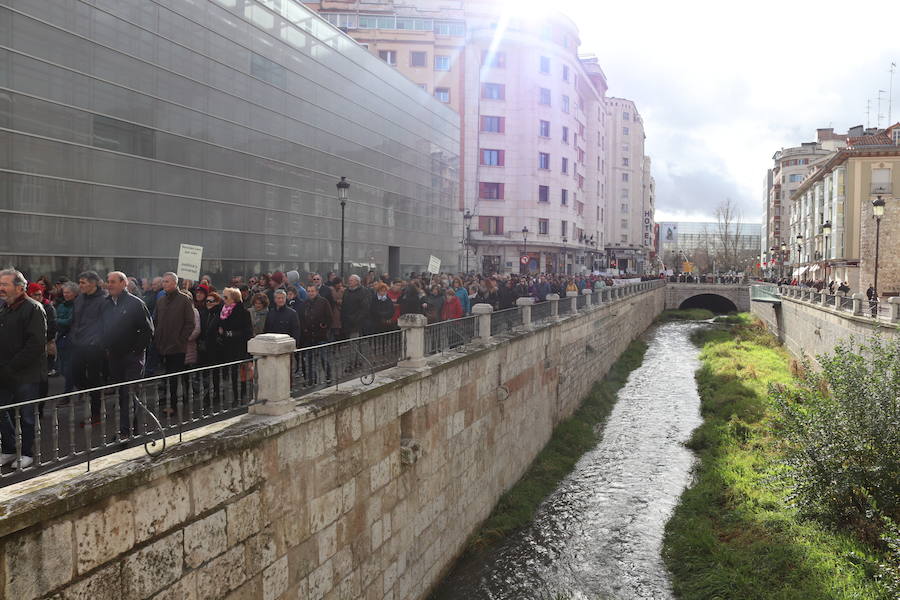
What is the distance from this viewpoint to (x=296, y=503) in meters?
6.43

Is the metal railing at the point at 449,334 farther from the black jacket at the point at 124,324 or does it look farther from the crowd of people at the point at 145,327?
the black jacket at the point at 124,324

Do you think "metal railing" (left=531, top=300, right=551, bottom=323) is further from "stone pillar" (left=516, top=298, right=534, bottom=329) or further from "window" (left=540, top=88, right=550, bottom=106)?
"window" (left=540, top=88, right=550, bottom=106)

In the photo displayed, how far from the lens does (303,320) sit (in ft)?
33.0

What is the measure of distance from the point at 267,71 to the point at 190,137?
451 centimetres

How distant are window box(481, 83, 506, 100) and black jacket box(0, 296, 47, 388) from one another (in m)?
45.7

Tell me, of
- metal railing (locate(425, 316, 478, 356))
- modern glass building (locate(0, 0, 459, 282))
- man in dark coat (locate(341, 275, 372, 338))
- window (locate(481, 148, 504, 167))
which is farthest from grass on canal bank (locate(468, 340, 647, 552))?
window (locate(481, 148, 504, 167))

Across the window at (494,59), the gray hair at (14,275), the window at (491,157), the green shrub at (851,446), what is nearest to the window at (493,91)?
the window at (494,59)

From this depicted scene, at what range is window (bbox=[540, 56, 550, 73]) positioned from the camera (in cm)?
4981

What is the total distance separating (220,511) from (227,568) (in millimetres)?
473

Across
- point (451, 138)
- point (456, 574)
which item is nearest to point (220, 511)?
point (456, 574)

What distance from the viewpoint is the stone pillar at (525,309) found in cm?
1532

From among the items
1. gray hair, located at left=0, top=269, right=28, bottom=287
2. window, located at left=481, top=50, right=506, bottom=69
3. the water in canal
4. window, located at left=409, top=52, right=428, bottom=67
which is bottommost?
the water in canal

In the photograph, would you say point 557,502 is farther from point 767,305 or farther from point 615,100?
point 615,100

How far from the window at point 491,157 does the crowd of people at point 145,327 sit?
3702cm
